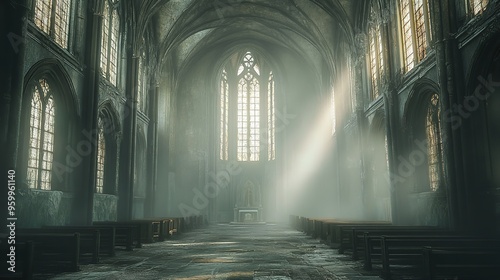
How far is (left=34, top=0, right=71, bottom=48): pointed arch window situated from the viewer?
14414 mm

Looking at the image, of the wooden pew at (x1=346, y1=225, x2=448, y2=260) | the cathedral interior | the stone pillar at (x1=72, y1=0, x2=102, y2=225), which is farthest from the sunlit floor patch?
the stone pillar at (x1=72, y1=0, x2=102, y2=225)

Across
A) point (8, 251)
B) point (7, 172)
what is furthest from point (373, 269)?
point (7, 172)

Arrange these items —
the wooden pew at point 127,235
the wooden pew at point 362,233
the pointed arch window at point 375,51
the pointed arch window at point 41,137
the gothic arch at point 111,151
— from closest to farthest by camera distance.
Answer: the wooden pew at point 362,233, the wooden pew at point 127,235, the pointed arch window at point 41,137, the pointed arch window at point 375,51, the gothic arch at point 111,151

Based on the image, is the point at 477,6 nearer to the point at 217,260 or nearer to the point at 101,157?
the point at 217,260

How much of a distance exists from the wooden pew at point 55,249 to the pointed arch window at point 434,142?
39.2 ft

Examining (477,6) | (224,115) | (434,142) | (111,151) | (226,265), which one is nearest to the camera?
(226,265)

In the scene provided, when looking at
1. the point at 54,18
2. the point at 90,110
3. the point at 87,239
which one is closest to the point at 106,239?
the point at 87,239

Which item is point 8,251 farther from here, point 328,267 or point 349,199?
point 349,199

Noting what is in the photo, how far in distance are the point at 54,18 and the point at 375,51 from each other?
14.6 meters

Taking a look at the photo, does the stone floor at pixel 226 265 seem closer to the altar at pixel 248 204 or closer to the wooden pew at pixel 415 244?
the wooden pew at pixel 415 244

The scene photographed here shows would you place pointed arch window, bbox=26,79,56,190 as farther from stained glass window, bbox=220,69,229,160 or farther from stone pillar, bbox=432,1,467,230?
stained glass window, bbox=220,69,229,160

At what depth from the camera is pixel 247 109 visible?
39844 mm

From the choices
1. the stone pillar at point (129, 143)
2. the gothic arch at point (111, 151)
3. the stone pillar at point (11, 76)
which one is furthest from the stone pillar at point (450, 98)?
the stone pillar at point (129, 143)

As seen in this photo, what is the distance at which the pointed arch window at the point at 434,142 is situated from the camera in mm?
15461
